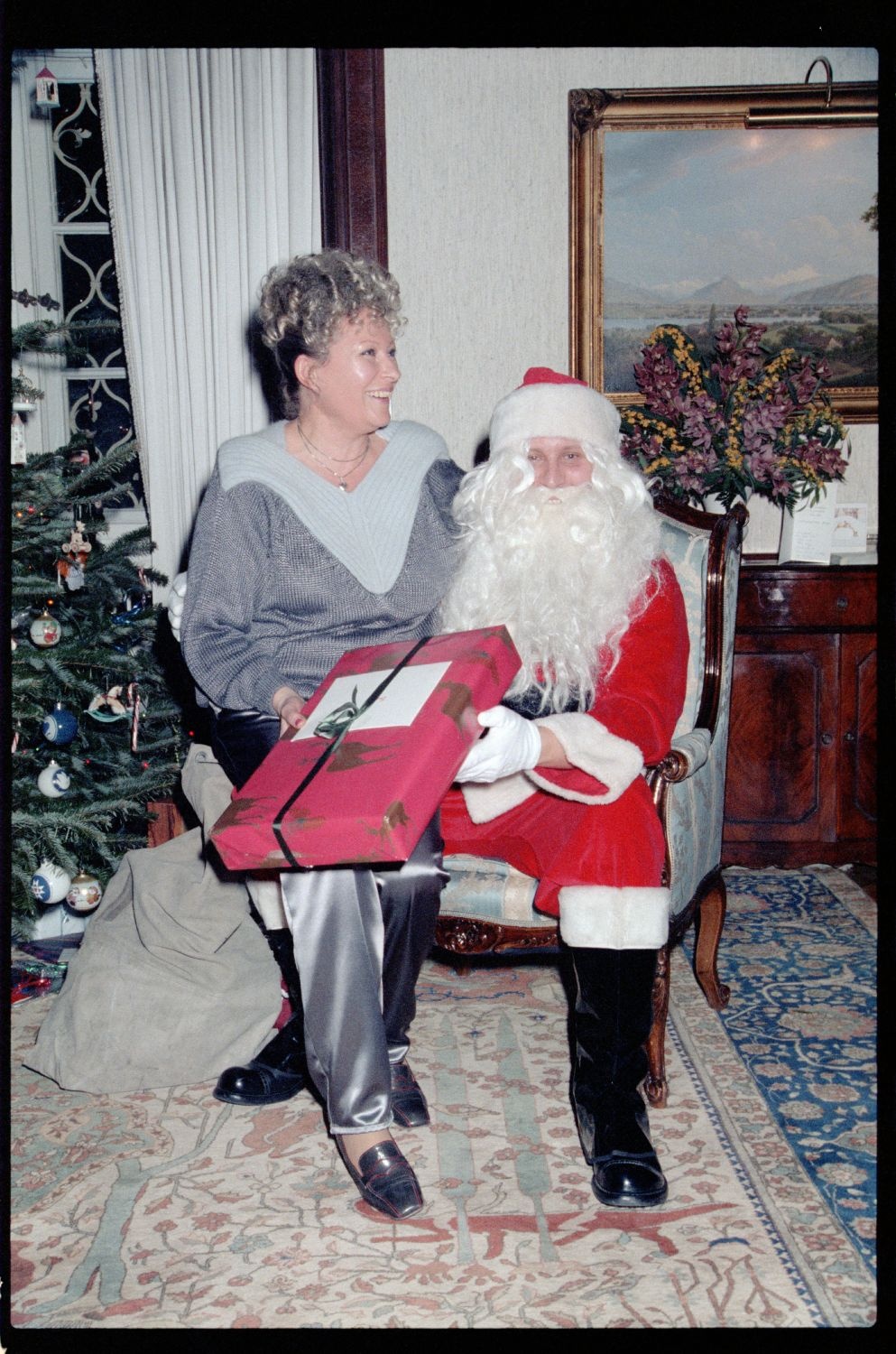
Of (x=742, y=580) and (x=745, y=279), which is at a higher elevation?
(x=745, y=279)

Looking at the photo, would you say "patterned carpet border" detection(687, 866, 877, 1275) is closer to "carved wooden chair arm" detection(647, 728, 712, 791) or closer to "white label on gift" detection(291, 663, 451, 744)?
"carved wooden chair arm" detection(647, 728, 712, 791)

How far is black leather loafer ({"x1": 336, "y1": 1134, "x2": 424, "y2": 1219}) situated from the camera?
2008 mm

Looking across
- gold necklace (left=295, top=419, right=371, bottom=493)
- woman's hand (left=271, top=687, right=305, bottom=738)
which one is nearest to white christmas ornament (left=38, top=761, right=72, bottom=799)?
A: woman's hand (left=271, top=687, right=305, bottom=738)

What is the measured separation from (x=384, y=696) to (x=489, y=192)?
270 centimetres

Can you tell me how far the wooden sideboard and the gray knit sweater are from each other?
5.33 feet

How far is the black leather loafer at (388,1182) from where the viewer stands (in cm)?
201

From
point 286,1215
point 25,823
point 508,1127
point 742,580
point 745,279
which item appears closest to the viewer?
point 286,1215

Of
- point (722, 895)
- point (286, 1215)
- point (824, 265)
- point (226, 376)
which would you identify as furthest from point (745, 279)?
point (286, 1215)

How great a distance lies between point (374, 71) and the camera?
3.87 metres

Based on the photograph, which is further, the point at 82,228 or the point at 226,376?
the point at 82,228

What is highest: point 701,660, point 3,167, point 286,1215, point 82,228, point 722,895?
point 82,228

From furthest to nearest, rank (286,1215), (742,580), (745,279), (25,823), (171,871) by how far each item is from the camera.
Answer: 1. (745,279)
2. (742,580)
3. (25,823)
4. (171,871)
5. (286,1215)
